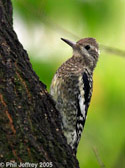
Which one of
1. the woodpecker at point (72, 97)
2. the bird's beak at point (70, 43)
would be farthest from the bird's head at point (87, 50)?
the woodpecker at point (72, 97)

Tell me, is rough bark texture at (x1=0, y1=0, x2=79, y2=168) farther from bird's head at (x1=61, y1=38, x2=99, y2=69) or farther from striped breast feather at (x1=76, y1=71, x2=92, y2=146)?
bird's head at (x1=61, y1=38, x2=99, y2=69)

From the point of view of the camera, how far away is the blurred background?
4.36 m

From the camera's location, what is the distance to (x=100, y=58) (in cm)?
480

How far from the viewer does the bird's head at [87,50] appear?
4.83 meters

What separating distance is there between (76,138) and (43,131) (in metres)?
1.67

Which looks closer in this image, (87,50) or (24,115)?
(24,115)

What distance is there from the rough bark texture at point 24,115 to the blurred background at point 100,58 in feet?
4.75

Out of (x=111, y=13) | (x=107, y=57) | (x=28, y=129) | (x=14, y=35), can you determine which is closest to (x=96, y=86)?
(x=107, y=57)

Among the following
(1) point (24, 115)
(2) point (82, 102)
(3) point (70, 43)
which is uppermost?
(3) point (70, 43)

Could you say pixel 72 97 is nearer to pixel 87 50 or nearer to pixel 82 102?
pixel 82 102

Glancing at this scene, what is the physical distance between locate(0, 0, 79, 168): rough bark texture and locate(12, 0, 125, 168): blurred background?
4.75 ft

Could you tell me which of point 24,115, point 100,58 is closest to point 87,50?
point 100,58

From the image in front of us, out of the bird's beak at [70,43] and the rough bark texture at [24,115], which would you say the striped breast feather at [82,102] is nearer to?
the bird's beak at [70,43]

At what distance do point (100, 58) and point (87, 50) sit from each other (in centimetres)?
31
